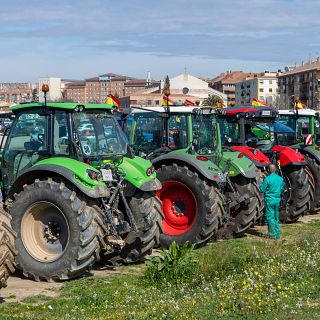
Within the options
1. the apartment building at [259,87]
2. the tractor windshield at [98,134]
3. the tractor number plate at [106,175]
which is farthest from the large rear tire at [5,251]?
the apartment building at [259,87]

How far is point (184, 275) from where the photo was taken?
30.1 feet

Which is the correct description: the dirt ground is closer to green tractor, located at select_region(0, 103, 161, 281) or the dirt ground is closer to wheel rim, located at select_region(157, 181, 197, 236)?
green tractor, located at select_region(0, 103, 161, 281)

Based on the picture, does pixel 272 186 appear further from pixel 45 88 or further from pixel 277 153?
pixel 45 88

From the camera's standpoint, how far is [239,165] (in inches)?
516

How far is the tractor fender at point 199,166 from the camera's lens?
1198 cm

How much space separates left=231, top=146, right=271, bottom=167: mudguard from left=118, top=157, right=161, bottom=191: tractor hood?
4.13 metres

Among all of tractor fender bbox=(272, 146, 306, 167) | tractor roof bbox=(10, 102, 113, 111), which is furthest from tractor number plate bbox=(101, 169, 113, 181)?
tractor fender bbox=(272, 146, 306, 167)

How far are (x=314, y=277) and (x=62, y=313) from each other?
124 inches

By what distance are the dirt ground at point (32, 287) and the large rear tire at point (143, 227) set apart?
10.3 inches

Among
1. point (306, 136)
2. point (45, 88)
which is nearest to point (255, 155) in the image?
point (306, 136)

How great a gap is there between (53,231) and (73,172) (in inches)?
38.3

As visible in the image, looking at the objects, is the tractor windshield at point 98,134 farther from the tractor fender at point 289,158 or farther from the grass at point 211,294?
the tractor fender at point 289,158

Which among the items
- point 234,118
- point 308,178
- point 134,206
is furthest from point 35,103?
point 308,178

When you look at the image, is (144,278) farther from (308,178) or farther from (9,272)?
(308,178)
